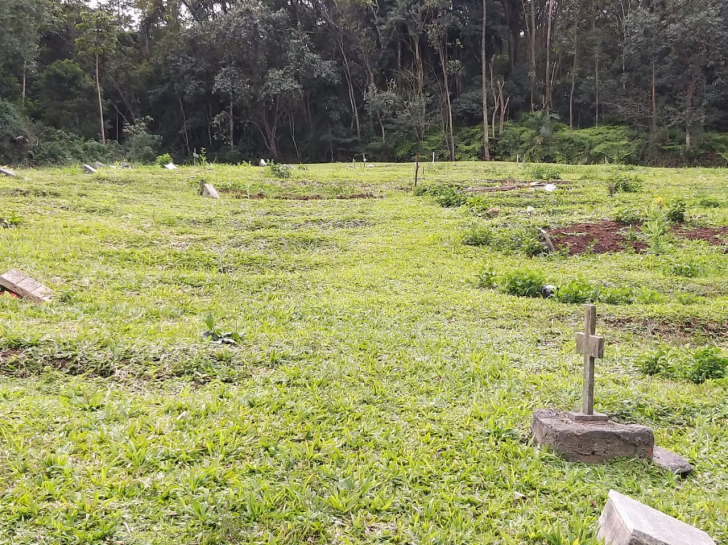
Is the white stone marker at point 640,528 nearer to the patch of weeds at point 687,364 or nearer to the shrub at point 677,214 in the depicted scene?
the patch of weeds at point 687,364

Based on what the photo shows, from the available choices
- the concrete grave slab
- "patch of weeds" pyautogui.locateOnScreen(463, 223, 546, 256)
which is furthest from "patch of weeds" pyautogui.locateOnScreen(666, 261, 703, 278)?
the concrete grave slab

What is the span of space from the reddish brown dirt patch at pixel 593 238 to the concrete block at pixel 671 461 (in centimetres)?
568

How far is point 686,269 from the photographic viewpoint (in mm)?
7113

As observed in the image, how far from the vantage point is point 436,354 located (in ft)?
14.6

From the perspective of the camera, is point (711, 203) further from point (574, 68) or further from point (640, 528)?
point (574, 68)

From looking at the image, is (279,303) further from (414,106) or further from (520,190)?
(414,106)

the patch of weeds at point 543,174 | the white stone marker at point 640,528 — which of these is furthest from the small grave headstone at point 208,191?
the white stone marker at point 640,528

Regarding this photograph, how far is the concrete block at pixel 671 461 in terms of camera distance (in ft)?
9.57

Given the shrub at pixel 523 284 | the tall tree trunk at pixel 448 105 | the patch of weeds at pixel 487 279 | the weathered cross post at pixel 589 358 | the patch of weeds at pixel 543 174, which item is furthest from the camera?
the tall tree trunk at pixel 448 105

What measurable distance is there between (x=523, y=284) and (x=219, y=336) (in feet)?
12.4

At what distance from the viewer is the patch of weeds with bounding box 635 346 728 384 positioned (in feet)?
13.6

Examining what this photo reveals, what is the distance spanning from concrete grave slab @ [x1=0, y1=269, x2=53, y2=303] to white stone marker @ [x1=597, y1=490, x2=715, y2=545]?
16.1 ft

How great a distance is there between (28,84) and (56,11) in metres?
4.76

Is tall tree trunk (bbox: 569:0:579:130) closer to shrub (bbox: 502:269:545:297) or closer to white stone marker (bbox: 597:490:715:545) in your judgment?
shrub (bbox: 502:269:545:297)
